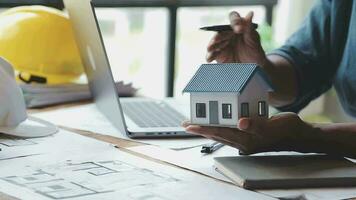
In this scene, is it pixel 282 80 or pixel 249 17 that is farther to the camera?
pixel 282 80

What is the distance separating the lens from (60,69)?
1.73 metres

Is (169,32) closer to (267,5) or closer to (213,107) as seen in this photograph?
(267,5)

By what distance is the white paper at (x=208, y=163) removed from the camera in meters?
0.93

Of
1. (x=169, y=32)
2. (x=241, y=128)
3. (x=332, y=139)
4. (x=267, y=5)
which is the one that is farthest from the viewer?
(x=267, y=5)

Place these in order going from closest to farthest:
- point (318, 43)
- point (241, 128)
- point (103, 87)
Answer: point (241, 128)
point (103, 87)
point (318, 43)

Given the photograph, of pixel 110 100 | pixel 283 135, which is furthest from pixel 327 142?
pixel 110 100

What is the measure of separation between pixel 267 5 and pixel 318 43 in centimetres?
169

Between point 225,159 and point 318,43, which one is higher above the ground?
point 318,43

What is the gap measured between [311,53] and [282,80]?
0.12 m

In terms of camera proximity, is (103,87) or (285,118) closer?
(285,118)

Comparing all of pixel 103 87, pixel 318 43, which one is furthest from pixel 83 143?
pixel 318 43

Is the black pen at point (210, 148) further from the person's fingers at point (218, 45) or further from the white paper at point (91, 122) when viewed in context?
the person's fingers at point (218, 45)

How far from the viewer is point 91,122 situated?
1.44m

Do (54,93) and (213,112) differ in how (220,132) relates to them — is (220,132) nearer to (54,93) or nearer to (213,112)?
(213,112)
